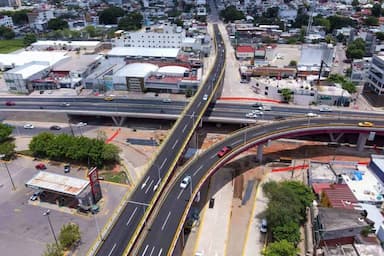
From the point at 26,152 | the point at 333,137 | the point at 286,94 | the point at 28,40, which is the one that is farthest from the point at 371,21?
the point at 28,40

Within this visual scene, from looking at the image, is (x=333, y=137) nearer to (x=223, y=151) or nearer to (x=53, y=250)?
(x=223, y=151)

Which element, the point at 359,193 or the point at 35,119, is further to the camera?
the point at 35,119

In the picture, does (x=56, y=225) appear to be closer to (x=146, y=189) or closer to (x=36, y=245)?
(x=36, y=245)

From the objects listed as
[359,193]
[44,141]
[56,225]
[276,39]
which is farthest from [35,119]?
[276,39]

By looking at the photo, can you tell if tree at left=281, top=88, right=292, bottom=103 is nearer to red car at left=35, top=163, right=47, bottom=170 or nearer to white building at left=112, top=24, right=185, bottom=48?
white building at left=112, top=24, right=185, bottom=48

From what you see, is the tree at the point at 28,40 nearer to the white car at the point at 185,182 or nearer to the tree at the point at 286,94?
the tree at the point at 286,94

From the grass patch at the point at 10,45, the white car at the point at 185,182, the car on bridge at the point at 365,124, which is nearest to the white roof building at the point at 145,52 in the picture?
the grass patch at the point at 10,45
